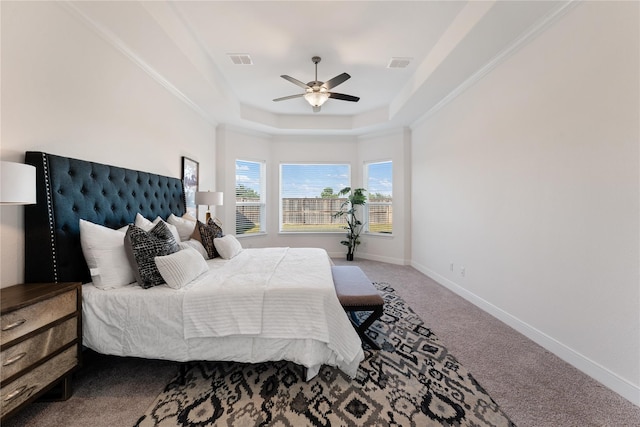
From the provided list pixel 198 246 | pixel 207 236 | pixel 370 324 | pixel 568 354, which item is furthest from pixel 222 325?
pixel 568 354

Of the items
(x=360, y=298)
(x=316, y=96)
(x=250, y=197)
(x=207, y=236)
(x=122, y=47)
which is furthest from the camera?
(x=250, y=197)

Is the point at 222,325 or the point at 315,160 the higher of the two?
the point at 315,160

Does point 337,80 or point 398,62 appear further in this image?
point 398,62

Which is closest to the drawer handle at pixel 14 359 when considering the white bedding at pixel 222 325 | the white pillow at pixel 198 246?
the white bedding at pixel 222 325

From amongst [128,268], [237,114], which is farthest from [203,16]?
[128,268]

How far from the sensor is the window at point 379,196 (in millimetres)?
5316

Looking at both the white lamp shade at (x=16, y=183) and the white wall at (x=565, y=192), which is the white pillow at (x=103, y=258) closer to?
the white lamp shade at (x=16, y=183)

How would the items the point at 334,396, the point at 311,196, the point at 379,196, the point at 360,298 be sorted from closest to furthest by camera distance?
the point at 334,396 < the point at 360,298 < the point at 379,196 < the point at 311,196

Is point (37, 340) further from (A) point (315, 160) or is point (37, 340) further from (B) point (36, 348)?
(A) point (315, 160)

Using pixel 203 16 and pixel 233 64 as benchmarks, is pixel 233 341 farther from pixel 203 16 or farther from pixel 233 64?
pixel 233 64

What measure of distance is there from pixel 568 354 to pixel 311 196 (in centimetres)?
459

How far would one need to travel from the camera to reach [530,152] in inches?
91.4

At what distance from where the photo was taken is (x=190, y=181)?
3754 millimetres

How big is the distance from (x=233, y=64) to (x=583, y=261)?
411 cm
